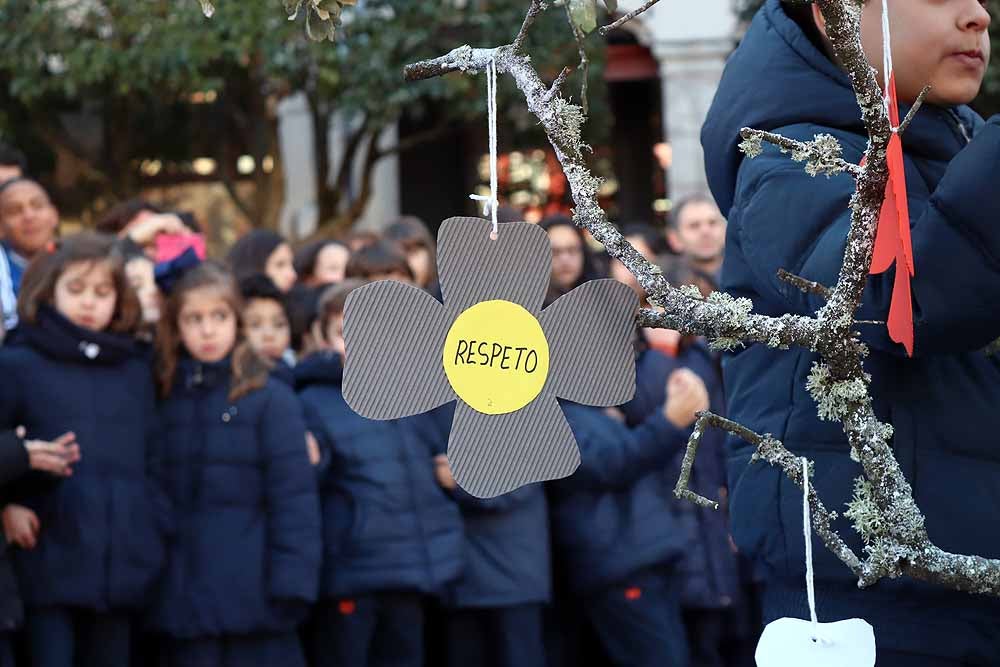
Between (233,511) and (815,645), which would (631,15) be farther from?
(233,511)

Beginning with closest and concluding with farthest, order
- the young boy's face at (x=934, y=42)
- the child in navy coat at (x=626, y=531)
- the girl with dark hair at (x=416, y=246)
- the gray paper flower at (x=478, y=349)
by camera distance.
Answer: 1. the gray paper flower at (x=478, y=349)
2. the young boy's face at (x=934, y=42)
3. the child in navy coat at (x=626, y=531)
4. the girl with dark hair at (x=416, y=246)

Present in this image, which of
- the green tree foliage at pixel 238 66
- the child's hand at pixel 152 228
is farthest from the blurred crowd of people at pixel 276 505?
the green tree foliage at pixel 238 66

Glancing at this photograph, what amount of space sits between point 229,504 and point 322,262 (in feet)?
5.36

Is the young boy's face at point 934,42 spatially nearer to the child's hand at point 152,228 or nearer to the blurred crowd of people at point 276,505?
the blurred crowd of people at point 276,505

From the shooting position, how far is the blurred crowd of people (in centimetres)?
425

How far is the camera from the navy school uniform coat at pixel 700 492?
5.15m

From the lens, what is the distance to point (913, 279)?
1.62m

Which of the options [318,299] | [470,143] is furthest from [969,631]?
[470,143]

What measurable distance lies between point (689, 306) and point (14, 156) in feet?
17.3

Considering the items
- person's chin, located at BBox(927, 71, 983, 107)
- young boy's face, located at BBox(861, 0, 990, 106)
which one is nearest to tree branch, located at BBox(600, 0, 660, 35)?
young boy's face, located at BBox(861, 0, 990, 106)

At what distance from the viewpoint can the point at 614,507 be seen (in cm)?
497

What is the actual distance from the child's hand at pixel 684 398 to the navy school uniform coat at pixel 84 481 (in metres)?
1.58

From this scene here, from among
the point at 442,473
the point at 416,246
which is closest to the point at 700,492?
the point at 442,473

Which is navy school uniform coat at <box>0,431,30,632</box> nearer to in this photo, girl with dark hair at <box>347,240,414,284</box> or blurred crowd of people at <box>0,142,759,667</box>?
blurred crowd of people at <box>0,142,759,667</box>
